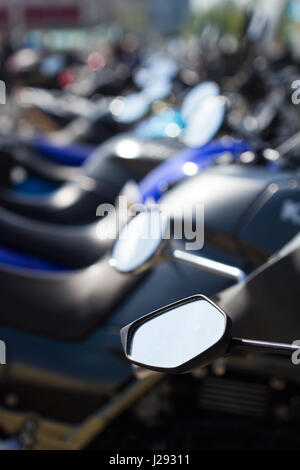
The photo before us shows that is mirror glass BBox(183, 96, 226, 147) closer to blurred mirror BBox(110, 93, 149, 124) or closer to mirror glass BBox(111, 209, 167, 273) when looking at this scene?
mirror glass BBox(111, 209, 167, 273)

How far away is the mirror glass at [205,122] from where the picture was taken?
2.75 meters

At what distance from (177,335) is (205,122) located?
2.07 m

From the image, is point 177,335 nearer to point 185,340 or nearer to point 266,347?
point 185,340

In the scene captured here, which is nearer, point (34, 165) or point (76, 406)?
point (76, 406)

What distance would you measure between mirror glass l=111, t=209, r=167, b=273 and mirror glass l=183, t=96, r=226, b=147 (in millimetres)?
1385

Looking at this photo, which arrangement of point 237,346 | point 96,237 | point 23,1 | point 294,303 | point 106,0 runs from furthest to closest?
1. point 106,0
2. point 23,1
3. point 96,237
4. point 294,303
5. point 237,346

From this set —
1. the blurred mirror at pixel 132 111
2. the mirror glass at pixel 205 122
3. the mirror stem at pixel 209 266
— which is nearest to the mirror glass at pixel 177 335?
the mirror stem at pixel 209 266

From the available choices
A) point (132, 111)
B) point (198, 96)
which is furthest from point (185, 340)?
point (132, 111)

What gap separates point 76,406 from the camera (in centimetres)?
138

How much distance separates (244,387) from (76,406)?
1.20 feet

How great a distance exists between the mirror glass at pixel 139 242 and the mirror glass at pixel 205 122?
1.39 metres

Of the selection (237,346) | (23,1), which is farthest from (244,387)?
(23,1)

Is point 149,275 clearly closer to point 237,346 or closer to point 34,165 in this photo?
point 237,346

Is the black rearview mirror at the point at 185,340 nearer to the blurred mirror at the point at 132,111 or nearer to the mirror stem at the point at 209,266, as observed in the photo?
the mirror stem at the point at 209,266
